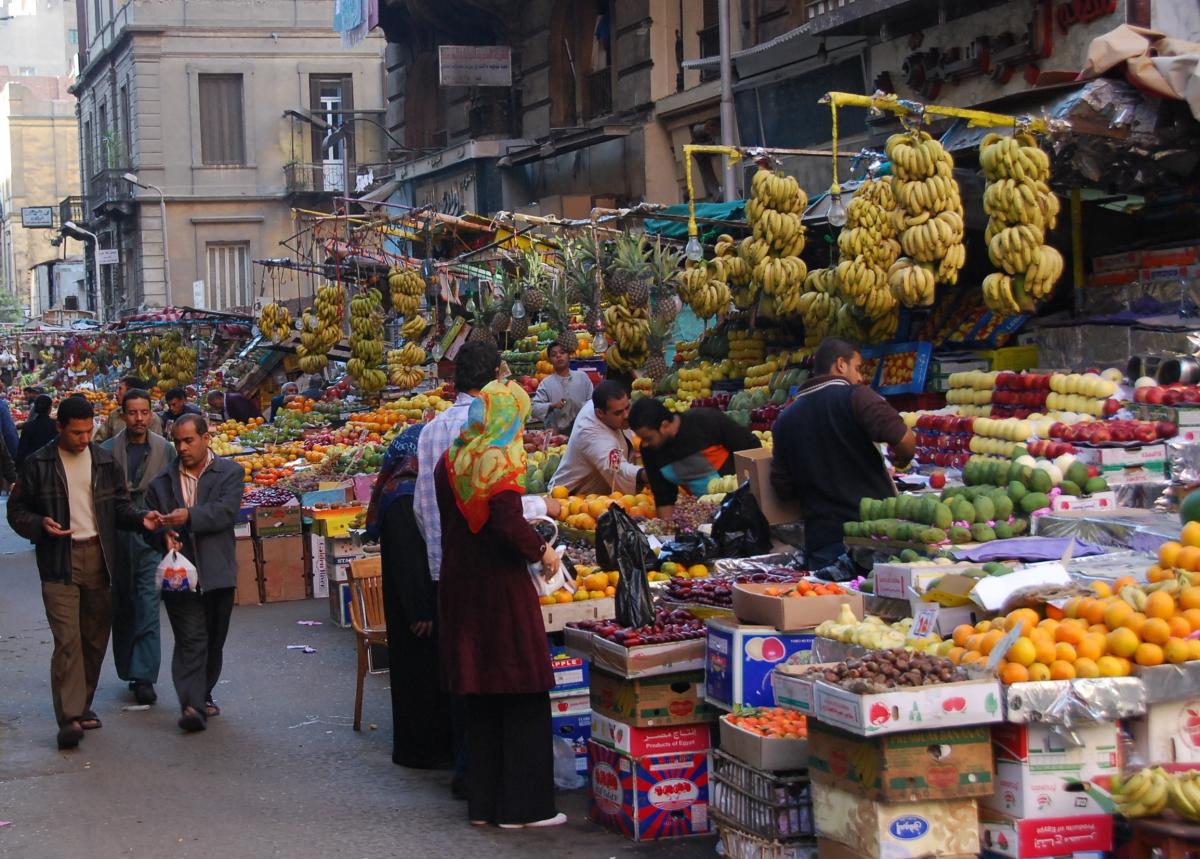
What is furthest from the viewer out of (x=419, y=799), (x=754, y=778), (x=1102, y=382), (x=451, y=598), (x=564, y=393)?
(x=564, y=393)

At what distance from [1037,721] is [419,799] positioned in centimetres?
308

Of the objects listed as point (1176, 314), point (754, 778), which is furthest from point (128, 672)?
point (1176, 314)

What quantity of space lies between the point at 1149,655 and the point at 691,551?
3.34 m

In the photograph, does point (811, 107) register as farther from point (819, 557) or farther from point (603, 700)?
point (603, 700)

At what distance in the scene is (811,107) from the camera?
1822 centimetres

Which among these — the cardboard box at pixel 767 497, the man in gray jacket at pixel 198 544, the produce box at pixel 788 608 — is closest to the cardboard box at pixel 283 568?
the man in gray jacket at pixel 198 544

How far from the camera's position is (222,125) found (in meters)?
47.1

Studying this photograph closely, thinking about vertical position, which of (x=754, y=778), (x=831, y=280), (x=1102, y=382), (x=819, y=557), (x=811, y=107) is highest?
(x=811, y=107)

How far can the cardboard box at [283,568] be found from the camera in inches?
531

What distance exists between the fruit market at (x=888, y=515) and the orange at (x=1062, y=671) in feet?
0.05

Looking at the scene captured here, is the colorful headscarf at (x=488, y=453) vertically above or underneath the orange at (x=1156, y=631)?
above

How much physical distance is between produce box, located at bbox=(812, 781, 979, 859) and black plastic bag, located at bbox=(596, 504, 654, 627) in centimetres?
155

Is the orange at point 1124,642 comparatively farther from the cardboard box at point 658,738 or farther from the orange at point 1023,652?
the cardboard box at point 658,738

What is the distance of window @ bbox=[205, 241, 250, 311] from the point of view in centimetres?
4725
